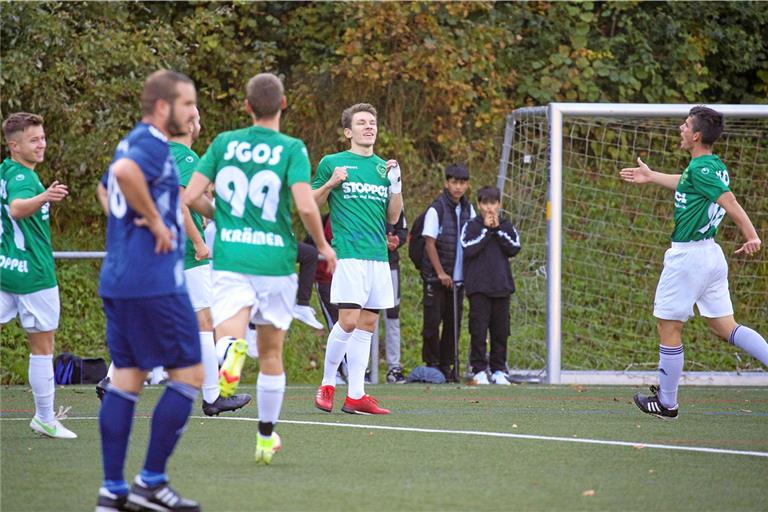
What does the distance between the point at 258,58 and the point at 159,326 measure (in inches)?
512

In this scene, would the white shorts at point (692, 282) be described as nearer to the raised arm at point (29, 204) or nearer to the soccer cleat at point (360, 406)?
the soccer cleat at point (360, 406)

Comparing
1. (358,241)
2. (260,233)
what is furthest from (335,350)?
(260,233)

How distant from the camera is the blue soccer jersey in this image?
5.29 m

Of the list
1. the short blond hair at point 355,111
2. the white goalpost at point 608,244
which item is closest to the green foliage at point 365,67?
the white goalpost at point 608,244

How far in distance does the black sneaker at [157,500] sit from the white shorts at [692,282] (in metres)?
4.94

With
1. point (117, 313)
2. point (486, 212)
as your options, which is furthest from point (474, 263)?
point (117, 313)

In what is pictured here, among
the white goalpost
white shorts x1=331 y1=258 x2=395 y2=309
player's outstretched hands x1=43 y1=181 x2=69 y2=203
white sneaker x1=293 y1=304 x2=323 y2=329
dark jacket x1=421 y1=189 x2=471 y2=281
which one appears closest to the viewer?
player's outstretched hands x1=43 y1=181 x2=69 y2=203

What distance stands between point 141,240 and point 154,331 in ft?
1.32

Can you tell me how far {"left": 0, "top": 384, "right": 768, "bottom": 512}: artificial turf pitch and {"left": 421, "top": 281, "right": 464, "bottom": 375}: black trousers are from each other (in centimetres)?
339

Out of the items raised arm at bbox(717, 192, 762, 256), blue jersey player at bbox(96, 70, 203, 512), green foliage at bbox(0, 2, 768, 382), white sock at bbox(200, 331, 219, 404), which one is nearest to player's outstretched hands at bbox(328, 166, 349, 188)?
white sock at bbox(200, 331, 219, 404)

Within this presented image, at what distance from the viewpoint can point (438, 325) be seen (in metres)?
14.2

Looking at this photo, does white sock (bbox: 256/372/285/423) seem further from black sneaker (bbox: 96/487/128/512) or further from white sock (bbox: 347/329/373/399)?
white sock (bbox: 347/329/373/399)

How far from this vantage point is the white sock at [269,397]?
6750mm

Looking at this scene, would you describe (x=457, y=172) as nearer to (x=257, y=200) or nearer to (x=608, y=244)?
(x=608, y=244)
